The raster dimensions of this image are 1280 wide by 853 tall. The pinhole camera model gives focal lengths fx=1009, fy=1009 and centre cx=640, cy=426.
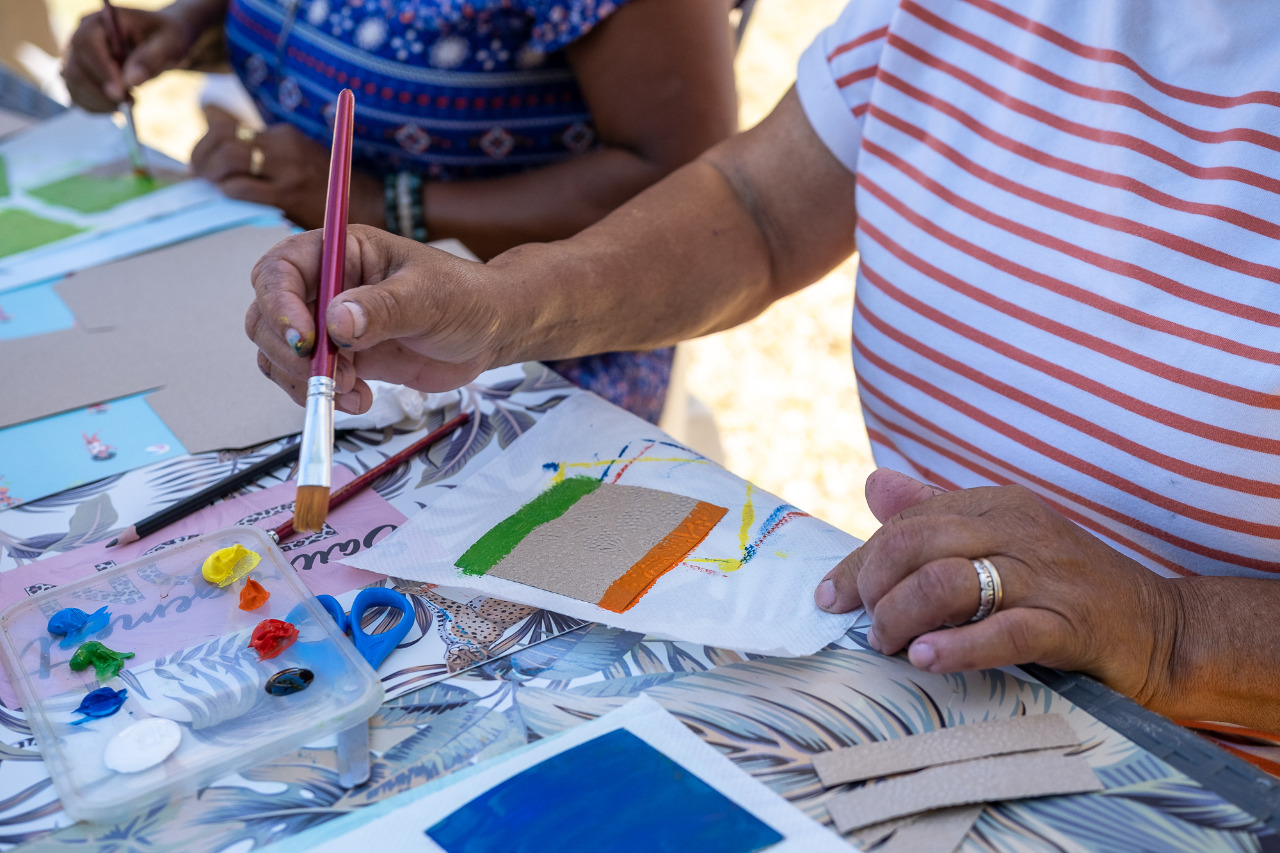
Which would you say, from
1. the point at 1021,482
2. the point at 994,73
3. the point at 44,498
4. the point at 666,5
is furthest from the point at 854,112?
the point at 44,498

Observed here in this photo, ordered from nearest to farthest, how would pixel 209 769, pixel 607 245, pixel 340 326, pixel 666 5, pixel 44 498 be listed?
1. pixel 209 769
2. pixel 340 326
3. pixel 44 498
4. pixel 607 245
5. pixel 666 5

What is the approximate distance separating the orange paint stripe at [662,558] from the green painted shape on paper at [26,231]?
2.63 ft

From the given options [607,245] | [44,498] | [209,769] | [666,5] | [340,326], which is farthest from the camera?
[666,5]

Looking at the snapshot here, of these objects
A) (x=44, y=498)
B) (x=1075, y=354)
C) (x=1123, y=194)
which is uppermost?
(x=1123, y=194)

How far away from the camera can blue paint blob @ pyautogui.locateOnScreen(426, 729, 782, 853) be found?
0.46m

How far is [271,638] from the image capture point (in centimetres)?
56

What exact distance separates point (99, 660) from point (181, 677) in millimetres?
47

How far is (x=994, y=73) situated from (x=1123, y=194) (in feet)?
0.52

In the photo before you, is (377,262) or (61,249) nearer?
(377,262)

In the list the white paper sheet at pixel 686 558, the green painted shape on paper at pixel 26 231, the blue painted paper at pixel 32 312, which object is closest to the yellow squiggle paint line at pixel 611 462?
the white paper sheet at pixel 686 558

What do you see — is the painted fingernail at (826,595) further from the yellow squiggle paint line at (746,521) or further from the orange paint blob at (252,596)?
the orange paint blob at (252,596)

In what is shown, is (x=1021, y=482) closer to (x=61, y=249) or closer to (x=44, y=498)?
(x=44, y=498)

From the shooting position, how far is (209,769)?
0.49 m

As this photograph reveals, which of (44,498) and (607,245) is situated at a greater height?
A: (607,245)
